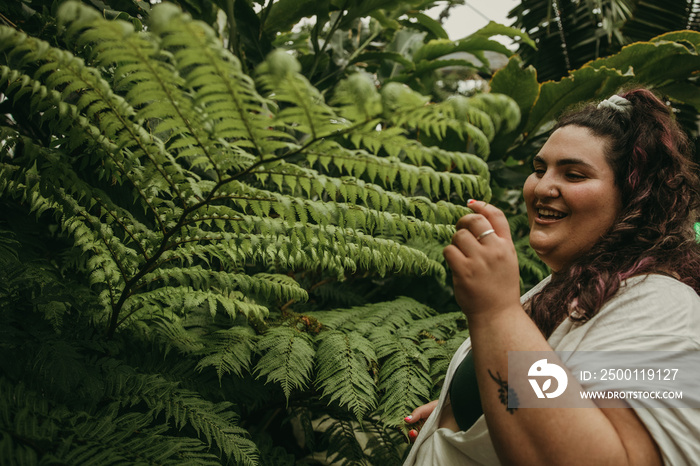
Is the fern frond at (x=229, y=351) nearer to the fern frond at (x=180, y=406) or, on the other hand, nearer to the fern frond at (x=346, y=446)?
the fern frond at (x=180, y=406)

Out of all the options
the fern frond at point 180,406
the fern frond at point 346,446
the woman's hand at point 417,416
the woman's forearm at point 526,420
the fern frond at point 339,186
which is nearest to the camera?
the woman's forearm at point 526,420

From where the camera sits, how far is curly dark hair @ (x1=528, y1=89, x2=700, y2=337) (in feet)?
2.18

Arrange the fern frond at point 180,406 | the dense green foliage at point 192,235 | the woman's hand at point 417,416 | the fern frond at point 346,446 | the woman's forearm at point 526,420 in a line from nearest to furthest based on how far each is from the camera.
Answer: the woman's forearm at point 526,420 < the dense green foliage at point 192,235 < the fern frond at point 180,406 < the woman's hand at point 417,416 < the fern frond at point 346,446

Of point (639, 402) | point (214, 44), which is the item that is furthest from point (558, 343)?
point (214, 44)

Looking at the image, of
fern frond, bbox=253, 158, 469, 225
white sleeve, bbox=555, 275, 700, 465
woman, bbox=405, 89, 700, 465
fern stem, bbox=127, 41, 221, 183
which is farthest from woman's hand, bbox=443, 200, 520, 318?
fern stem, bbox=127, 41, 221, 183

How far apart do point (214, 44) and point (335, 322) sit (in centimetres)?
98

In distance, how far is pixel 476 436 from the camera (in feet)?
2.30

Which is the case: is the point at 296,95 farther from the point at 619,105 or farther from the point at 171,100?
the point at 619,105

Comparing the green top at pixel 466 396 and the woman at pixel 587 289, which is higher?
the woman at pixel 587 289

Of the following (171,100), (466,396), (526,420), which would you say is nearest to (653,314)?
(526,420)

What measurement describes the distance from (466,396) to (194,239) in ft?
2.10

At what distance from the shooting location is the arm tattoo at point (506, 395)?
Answer: 0.52 meters

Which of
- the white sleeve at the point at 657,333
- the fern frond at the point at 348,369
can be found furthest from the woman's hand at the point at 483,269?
the fern frond at the point at 348,369

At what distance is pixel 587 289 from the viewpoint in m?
0.66
